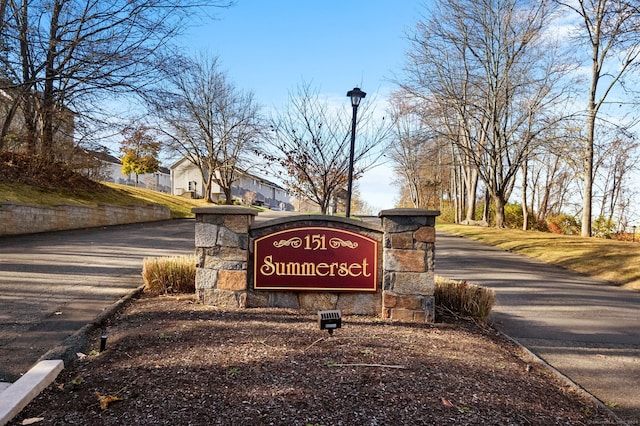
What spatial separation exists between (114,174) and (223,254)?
51.3 m

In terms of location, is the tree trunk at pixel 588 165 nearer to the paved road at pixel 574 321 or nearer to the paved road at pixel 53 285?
the paved road at pixel 574 321

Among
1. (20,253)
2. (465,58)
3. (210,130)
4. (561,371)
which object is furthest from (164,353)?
(210,130)

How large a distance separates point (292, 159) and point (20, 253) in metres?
6.90

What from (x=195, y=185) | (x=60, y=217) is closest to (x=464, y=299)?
(x=60, y=217)

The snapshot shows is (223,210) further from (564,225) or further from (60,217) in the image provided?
(564,225)

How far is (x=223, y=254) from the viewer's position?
5328 mm

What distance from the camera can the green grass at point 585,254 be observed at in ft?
33.1

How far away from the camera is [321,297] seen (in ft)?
17.5

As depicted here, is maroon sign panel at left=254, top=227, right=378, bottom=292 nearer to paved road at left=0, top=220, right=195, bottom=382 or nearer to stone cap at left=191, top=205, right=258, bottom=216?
stone cap at left=191, top=205, right=258, bottom=216

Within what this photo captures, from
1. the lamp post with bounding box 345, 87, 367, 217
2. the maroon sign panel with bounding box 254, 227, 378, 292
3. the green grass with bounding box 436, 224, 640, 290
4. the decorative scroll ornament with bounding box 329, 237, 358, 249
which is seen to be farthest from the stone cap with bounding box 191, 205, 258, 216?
the green grass with bounding box 436, 224, 640, 290

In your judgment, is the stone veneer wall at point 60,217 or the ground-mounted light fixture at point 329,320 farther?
the stone veneer wall at point 60,217

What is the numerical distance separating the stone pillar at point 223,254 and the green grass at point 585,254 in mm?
8332

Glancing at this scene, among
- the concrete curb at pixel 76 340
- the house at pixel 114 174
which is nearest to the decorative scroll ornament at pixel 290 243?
the concrete curb at pixel 76 340

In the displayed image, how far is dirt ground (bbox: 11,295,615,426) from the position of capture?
267cm
